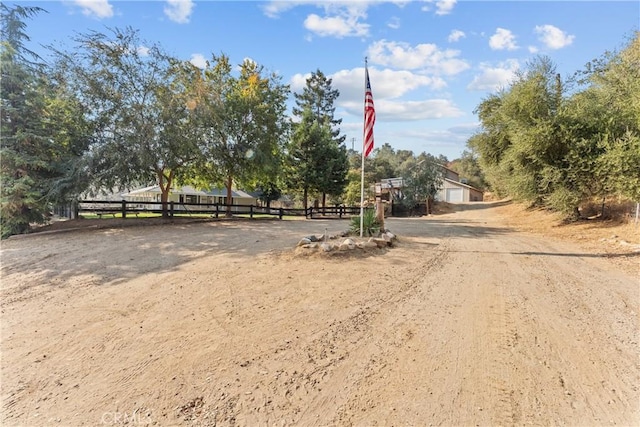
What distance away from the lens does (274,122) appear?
1811 centimetres

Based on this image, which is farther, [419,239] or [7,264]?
[419,239]

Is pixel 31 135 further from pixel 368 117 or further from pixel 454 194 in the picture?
pixel 454 194

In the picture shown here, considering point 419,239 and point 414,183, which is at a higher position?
point 414,183

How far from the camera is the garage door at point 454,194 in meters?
42.1

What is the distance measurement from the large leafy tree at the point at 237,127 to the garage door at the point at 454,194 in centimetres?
2983

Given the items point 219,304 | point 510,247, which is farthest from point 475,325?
point 510,247

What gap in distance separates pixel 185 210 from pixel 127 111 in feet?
16.7

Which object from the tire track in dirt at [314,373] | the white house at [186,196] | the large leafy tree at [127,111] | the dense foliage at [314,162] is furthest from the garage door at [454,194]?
the tire track in dirt at [314,373]

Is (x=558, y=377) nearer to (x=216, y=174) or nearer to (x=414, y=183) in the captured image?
(x=216, y=174)

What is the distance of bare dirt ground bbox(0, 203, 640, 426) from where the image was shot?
2.52 metres

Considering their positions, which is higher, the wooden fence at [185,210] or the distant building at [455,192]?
the distant building at [455,192]

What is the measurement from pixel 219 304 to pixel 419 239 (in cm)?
678

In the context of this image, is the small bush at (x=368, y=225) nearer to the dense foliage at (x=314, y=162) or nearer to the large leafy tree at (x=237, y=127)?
the large leafy tree at (x=237, y=127)

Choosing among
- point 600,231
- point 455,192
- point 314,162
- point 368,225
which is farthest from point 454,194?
point 368,225
